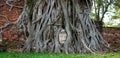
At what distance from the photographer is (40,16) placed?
10250 millimetres

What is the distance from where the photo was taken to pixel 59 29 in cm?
1004

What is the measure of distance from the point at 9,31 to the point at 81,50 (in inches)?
154

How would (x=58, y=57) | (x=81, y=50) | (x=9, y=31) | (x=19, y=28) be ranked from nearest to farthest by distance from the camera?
(x=58, y=57) → (x=81, y=50) → (x=19, y=28) → (x=9, y=31)

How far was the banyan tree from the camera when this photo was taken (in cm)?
989

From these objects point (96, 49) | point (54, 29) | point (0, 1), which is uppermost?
point (0, 1)

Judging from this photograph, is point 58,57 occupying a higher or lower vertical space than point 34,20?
lower

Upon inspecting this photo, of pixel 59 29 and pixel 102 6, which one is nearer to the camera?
pixel 59 29

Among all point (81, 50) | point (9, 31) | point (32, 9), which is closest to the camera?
point (81, 50)

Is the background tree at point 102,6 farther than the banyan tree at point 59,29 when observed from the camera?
Yes

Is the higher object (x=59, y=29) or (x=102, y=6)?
(x=102, y=6)

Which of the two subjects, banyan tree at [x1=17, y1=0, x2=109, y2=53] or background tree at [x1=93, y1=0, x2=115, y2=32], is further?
background tree at [x1=93, y1=0, x2=115, y2=32]

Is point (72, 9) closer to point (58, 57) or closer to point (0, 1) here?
point (58, 57)

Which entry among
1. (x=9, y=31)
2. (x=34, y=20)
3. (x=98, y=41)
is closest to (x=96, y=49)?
(x=98, y=41)

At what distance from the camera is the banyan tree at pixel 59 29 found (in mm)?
9887
